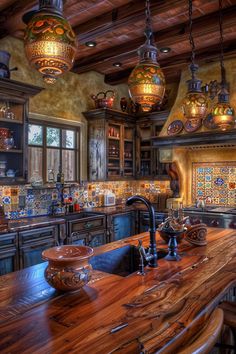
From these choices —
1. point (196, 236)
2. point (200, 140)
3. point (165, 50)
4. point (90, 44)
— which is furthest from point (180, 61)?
point (196, 236)

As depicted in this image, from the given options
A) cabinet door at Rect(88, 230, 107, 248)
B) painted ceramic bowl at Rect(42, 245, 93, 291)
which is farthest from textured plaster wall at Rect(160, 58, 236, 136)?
painted ceramic bowl at Rect(42, 245, 93, 291)

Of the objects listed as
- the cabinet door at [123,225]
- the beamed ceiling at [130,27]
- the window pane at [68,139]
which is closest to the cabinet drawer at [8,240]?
the cabinet door at [123,225]

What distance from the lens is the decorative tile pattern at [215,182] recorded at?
5258 mm

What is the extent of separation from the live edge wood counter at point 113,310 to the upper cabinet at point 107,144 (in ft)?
11.0

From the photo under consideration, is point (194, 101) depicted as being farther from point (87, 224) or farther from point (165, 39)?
point (87, 224)

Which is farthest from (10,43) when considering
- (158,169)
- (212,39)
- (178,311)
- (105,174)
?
(178,311)

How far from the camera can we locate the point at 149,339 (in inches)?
43.9

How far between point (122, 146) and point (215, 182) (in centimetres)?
174

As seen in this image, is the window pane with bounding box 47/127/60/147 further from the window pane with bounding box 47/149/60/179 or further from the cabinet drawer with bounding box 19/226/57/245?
the cabinet drawer with bounding box 19/226/57/245

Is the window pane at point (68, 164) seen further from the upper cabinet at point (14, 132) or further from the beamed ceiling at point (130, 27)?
the beamed ceiling at point (130, 27)

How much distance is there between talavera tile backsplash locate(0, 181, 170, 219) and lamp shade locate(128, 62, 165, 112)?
250cm

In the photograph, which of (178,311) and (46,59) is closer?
(178,311)

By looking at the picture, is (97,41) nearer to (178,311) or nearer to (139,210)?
(139,210)

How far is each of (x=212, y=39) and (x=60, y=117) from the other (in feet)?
8.09
